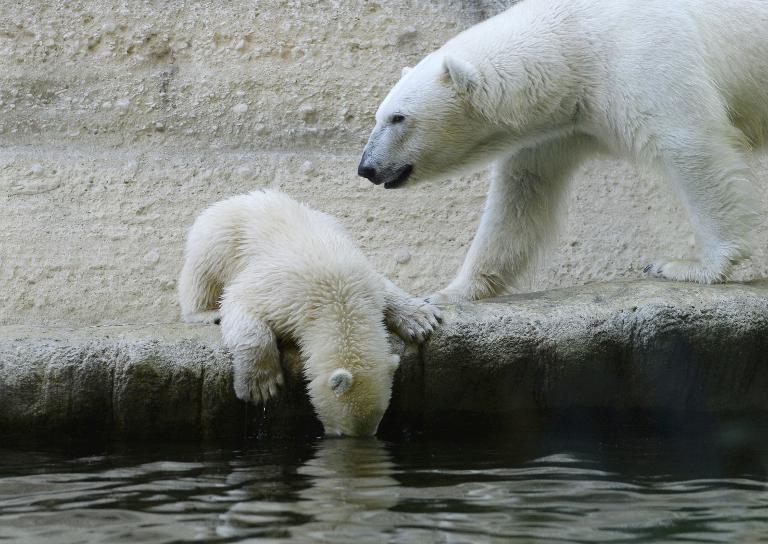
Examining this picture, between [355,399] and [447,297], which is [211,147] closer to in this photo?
[447,297]

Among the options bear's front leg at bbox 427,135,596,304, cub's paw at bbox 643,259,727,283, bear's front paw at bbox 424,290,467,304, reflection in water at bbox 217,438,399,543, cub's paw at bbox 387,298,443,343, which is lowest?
reflection in water at bbox 217,438,399,543

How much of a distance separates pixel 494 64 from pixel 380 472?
81.1 inches

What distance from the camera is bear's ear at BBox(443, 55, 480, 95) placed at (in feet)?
14.3

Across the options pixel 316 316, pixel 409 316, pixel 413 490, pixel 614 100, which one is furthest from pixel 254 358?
pixel 614 100

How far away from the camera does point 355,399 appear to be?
135 inches

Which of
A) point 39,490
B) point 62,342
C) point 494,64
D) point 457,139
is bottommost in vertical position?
point 39,490

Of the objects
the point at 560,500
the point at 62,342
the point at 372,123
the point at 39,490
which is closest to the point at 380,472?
the point at 560,500

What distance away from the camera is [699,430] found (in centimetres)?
375

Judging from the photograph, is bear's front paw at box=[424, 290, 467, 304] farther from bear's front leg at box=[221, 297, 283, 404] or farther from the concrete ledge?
bear's front leg at box=[221, 297, 283, 404]

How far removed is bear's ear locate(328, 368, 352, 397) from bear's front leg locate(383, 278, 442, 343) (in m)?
0.37

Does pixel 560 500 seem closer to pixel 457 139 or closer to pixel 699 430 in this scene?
pixel 699 430

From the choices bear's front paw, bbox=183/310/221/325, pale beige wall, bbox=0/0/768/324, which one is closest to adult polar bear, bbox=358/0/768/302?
bear's front paw, bbox=183/310/221/325

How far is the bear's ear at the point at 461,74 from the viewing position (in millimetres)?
4371

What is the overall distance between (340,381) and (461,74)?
161 cm
